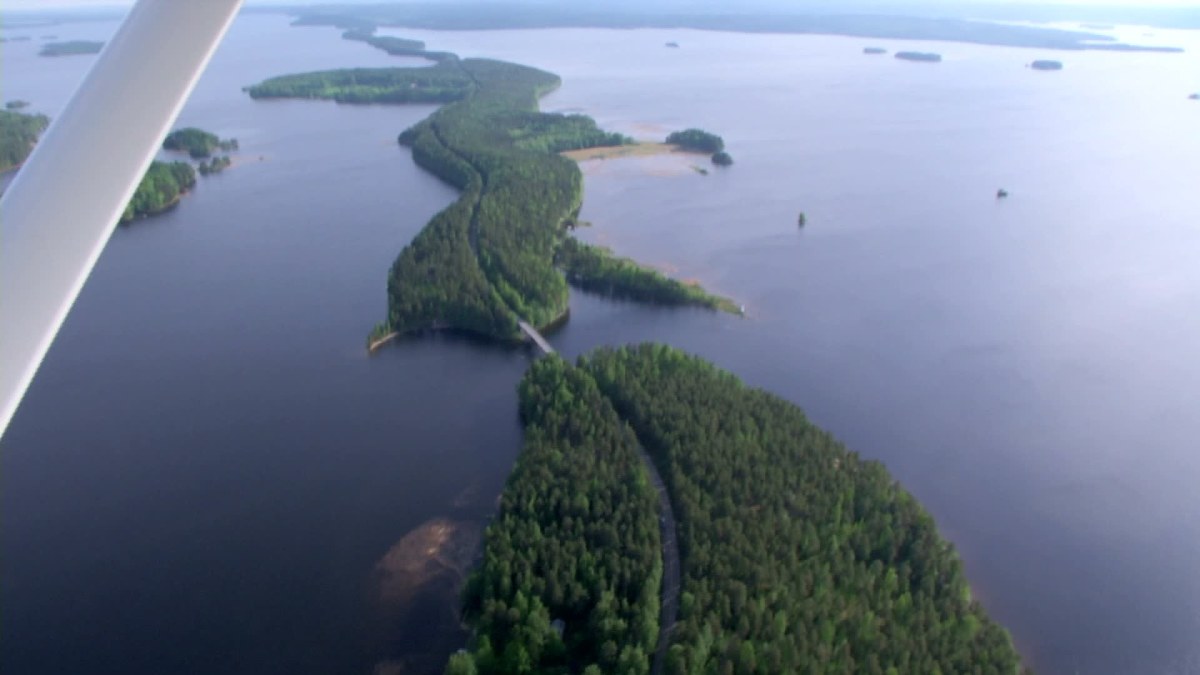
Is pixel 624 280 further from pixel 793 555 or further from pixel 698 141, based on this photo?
pixel 698 141

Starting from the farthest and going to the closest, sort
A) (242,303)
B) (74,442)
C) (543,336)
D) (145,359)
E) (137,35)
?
(242,303) < (543,336) < (145,359) < (74,442) < (137,35)

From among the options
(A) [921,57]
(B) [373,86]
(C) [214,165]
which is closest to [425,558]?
(C) [214,165]

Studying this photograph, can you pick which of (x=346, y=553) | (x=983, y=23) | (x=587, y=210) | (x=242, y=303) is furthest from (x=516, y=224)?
(x=983, y=23)

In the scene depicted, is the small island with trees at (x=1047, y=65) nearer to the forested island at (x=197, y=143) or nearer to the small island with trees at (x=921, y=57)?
the small island with trees at (x=921, y=57)

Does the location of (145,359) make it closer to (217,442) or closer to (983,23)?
(217,442)

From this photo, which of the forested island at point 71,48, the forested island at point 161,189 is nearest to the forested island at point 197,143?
the forested island at point 161,189

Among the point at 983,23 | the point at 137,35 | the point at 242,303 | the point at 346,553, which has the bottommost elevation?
the point at 346,553
